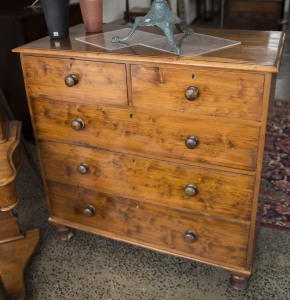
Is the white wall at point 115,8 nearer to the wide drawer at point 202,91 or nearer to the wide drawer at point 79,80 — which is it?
the wide drawer at point 79,80

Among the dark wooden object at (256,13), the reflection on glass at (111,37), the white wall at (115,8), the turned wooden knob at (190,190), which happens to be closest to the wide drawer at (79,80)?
the reflection on glass at (111,37)

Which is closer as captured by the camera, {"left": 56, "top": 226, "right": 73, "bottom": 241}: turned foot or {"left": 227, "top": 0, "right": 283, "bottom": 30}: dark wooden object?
{"left": 56, "top": 226, "right": 73, "bottom": 241}: turned foot

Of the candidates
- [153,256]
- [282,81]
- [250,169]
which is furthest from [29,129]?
[282,81]

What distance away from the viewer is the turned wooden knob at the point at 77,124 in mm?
1816

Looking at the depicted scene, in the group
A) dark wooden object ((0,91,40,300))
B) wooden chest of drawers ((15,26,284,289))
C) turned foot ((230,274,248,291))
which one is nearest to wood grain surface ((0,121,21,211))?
dark wooden object ((0,91,40,300))

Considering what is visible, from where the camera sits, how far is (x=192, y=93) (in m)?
1.50

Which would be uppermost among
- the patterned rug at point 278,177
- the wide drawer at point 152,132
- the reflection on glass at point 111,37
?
the reflection on glass at point 111,37

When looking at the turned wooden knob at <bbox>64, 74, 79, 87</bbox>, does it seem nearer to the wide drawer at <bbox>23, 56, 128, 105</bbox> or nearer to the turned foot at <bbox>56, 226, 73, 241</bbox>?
the wide drawer at <bbox>23, 56, 128, 105</bbox>

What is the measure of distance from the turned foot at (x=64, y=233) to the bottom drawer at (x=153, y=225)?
0.27 feet

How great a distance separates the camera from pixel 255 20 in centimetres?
551

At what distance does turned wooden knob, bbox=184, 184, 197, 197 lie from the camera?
1.72 meters

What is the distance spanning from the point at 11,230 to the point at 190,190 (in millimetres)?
1066

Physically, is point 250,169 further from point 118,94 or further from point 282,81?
point 282,81

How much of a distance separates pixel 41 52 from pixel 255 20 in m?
4.52
